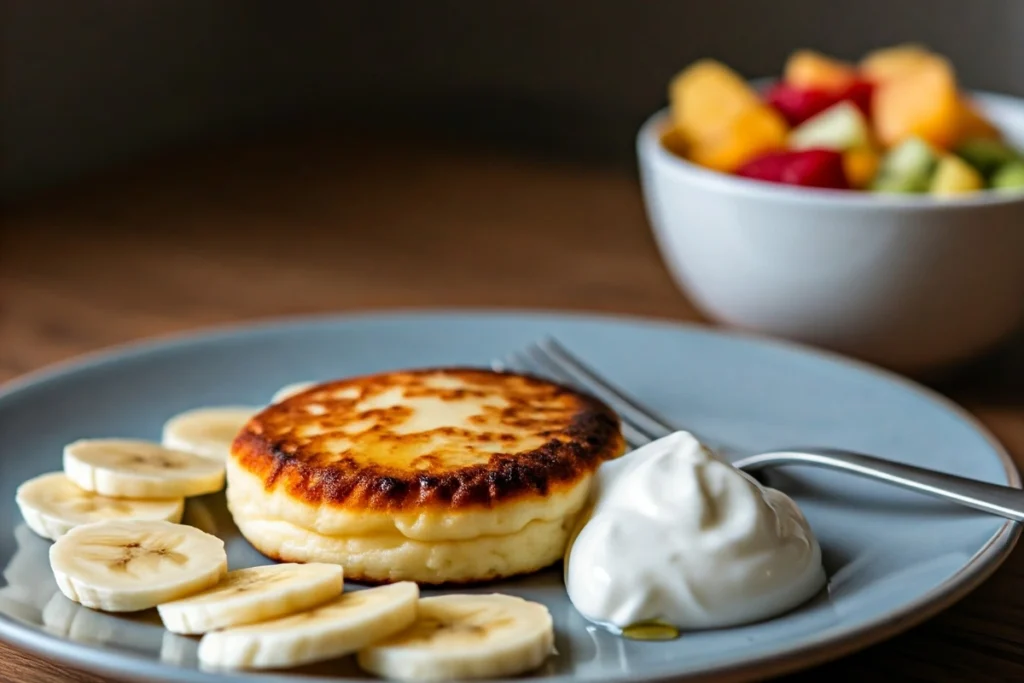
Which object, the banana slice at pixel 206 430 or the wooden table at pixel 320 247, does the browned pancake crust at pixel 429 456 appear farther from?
the wooden table at pixel 320 247

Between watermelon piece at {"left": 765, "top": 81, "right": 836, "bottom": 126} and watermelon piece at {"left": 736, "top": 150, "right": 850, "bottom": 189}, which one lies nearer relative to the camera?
watermelon piece at {"left": 736, "top": 150, "right": 850, "bottom": 189}

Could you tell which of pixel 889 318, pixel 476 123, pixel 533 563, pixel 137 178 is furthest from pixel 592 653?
pixel 476 123

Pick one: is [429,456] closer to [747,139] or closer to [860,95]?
[747,139]

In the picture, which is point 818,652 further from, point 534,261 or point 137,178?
point 137,178

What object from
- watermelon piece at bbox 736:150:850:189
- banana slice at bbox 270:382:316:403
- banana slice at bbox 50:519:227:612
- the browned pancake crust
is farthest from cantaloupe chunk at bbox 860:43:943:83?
banana slice at bbox 50:519:227:612

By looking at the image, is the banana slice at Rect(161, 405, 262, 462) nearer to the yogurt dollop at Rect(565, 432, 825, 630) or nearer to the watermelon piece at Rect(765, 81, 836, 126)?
the yogurt dollop at Rect(565, 432, 825, 630)

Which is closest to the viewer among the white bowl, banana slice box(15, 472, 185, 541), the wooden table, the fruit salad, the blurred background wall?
banana slice box(15, 472, 185, 541)

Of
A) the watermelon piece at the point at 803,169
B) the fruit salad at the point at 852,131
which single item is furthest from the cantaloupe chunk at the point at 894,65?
the watermelon piece at the point at 803,169
